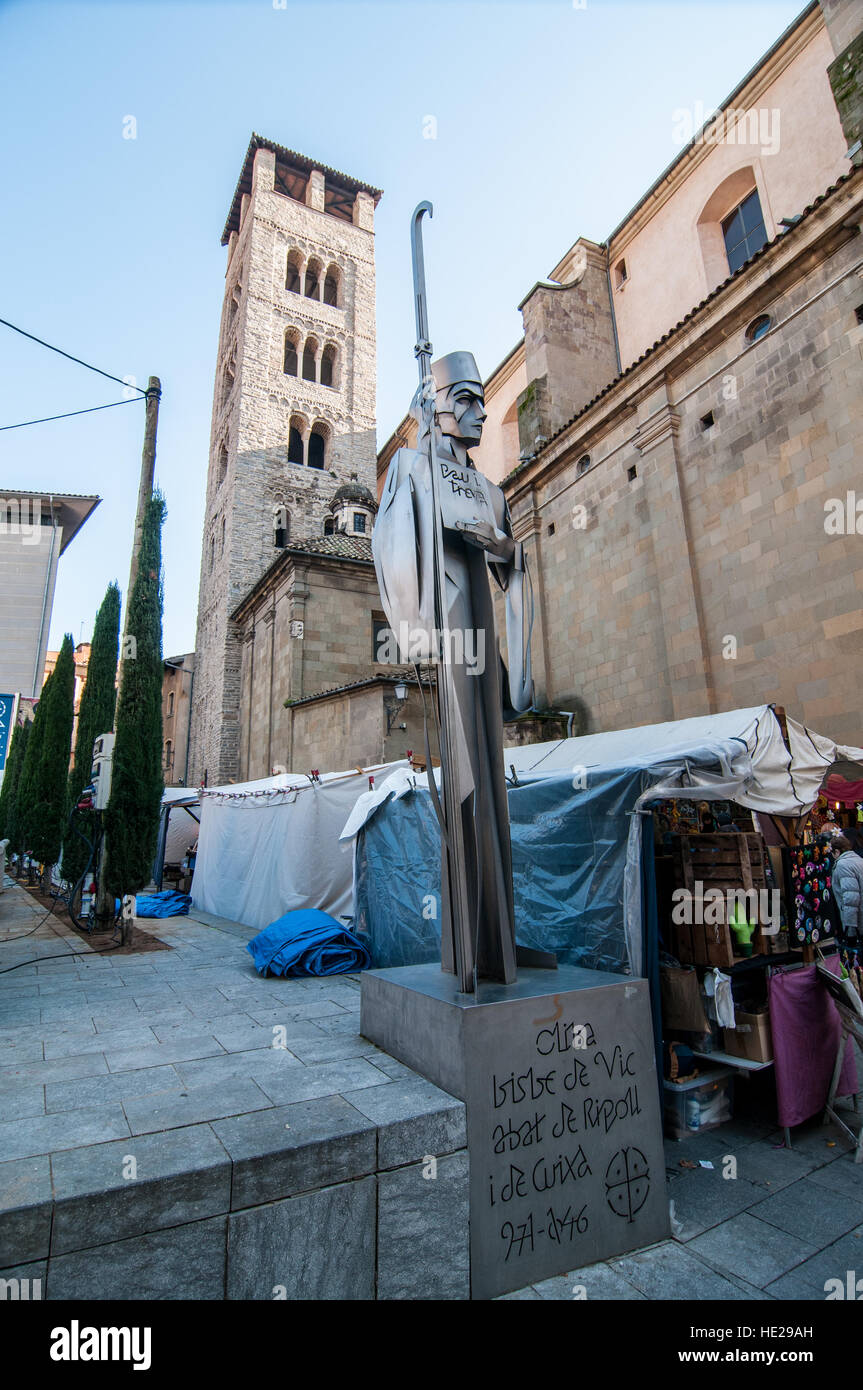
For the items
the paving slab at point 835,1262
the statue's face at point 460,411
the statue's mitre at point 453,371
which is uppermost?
the statue's mitre at point 453,371

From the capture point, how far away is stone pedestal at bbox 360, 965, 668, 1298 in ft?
9.46

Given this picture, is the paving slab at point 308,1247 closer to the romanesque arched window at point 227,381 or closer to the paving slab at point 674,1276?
the paving slab at point 674,1276

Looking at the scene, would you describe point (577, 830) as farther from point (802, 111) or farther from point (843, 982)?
point (802, 111)

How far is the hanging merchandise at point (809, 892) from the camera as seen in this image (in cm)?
509

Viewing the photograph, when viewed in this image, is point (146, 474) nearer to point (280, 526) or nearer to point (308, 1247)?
point (308, 1247)

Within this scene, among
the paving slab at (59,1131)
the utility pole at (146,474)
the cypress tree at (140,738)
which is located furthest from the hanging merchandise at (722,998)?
the utility pole at (146,474)

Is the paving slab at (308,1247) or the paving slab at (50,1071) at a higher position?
the paving slab at (50,1071)

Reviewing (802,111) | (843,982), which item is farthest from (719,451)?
(843,982)

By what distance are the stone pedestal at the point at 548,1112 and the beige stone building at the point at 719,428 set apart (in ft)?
23.5

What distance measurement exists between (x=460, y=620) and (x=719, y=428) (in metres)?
9.88

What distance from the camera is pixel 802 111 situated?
1323cm

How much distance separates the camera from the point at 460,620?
3844mm

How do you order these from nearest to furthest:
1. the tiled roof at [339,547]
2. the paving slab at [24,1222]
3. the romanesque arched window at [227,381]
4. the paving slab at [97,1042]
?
the paving slab at [24,1222] → the paving slab at [97,1042] → the tiled roof at [339,547] → the romanesque arched window at [227,381]
